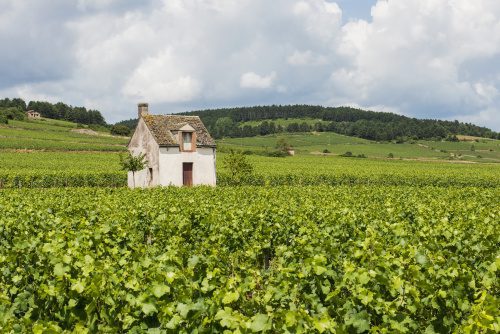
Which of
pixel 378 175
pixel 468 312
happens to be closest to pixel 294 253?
pixel 468 312

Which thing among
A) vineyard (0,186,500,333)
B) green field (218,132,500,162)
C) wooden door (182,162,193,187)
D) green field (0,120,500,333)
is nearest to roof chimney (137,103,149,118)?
wooden door (182,162,193,187)

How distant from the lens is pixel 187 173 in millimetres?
40594

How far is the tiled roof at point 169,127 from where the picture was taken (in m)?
39.8

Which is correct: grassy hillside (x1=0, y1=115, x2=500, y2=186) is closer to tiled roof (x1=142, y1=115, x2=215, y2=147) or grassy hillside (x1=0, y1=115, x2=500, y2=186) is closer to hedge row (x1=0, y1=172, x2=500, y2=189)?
hedge row (x1=0, y1=172, x2=500, y2=189)

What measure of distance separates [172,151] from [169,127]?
266cm

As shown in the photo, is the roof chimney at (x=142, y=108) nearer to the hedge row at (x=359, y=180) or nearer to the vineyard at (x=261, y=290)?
the hedge row at (x=359, y=180)

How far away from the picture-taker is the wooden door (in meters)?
40.4

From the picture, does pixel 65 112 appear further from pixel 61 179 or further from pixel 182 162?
pixel 182 162

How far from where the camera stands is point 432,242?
10367mm

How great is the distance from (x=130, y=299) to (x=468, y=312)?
4814 mm

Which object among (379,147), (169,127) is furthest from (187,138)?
(379,147)

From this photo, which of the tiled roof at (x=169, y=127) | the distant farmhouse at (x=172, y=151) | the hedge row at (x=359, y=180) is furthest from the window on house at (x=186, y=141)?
the hedge row at (x=359, y=180)

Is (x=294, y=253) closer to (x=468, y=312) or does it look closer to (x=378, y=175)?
(x=468, y=312)

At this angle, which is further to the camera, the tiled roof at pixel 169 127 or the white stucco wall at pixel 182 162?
the tiled roof at pixel 169 127
